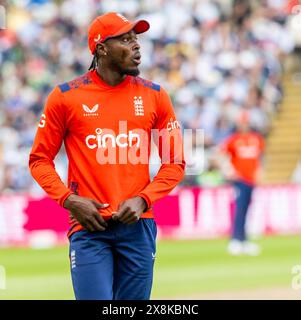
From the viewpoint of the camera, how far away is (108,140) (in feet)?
19.4

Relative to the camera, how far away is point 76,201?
18.8ft

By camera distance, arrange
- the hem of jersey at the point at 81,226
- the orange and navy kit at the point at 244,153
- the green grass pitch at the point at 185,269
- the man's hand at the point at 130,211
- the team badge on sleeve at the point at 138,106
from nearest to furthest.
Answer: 1. the man's hand at the point at 130,211
2. the hem of jersey at the point at 81,226
3. the team badge on sleeve at the point at 138,106
4. the green grass pitch at the point at 185,269
5. the orange and navy kit at the point at 244,153

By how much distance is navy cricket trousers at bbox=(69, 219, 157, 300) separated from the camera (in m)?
5.78

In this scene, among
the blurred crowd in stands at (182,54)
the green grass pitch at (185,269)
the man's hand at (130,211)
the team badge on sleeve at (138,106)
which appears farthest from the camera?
the blurred crowd in stands at (182,54)

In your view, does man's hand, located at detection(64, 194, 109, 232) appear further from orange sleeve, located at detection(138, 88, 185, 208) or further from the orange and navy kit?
the orange and navy kit

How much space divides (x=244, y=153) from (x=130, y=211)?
10.7 meters

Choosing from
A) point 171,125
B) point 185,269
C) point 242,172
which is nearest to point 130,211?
point 171,125

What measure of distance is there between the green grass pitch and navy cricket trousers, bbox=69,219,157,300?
5.34 meters

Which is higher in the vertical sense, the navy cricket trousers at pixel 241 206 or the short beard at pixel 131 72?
the short beard at pixel 131 72

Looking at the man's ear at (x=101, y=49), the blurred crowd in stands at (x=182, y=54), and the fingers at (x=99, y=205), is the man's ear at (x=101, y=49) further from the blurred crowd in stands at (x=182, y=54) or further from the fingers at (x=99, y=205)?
the blurred crowd in stands at (x=182, y=54)

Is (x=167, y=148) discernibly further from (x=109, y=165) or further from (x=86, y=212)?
(x=86, y=212)

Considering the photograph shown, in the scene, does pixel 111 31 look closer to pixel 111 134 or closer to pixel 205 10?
pixel 111 134

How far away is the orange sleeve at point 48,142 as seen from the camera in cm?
585

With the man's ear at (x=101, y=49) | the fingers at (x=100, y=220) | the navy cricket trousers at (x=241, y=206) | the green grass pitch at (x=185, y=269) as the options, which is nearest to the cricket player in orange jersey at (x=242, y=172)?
the navy cricket trousers at (x=241, y=206)
